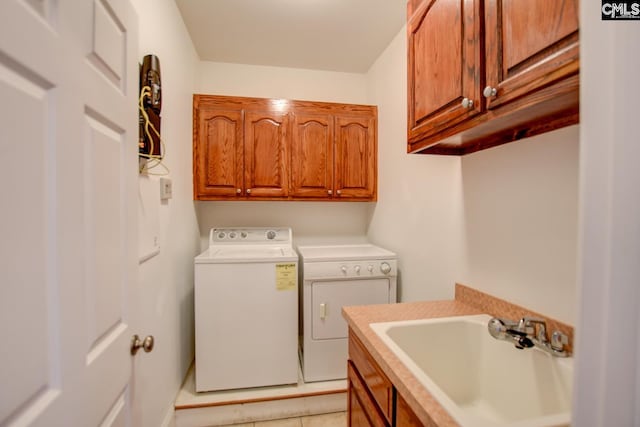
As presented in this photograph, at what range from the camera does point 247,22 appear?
1.93 metres

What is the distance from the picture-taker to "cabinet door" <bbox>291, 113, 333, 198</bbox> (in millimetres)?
2322

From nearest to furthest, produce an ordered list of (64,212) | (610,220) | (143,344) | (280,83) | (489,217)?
(610,220) → (64,212) → (143,344) → (489,217) → (280,83)

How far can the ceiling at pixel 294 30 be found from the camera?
1.78 m

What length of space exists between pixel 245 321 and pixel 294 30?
2.13 m

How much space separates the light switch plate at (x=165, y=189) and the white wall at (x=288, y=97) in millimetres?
867

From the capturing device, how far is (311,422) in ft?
5.92

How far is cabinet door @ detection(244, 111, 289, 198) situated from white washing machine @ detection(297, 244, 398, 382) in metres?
0.71

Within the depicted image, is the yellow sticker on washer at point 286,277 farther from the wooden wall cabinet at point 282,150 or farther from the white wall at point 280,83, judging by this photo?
the white wall at point 280,83

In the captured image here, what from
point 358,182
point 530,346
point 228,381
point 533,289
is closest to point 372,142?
point 358,182

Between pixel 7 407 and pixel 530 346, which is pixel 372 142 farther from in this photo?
pixel 7 407

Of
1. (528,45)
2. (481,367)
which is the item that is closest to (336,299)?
(481,367)

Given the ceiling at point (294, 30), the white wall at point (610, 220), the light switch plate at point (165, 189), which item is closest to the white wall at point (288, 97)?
the ceiling at point (294, 30)

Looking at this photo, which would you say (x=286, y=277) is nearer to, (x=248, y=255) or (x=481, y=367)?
(x=248, y=255)

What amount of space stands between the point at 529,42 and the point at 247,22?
1870 millimetres
